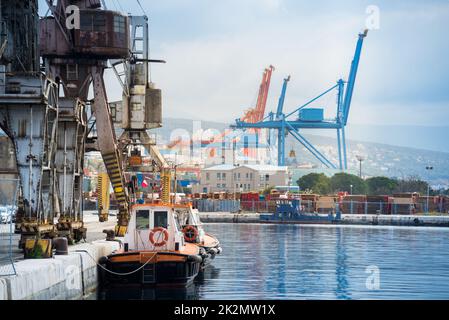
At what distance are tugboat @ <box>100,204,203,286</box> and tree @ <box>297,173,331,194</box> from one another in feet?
A: 489

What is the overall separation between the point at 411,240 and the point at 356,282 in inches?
1497

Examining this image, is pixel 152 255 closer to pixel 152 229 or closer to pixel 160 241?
pixel 160 241

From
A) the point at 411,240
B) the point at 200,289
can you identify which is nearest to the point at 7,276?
the point at 200,289

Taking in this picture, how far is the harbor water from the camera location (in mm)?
33188

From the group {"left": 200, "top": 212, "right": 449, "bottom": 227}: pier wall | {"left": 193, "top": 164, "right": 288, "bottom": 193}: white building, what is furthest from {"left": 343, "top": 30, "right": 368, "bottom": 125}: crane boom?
{"left": 200, "top": 212, "right": 449, "bottom": 227}: pier wall

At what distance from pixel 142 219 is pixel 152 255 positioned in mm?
2113

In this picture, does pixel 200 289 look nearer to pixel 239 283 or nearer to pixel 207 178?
pixel 239 283

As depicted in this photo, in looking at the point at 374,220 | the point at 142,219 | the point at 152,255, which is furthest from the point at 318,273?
the point at 374,220

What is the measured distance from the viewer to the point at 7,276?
22.8 metres

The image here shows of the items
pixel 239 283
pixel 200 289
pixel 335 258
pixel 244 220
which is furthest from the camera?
pixel 244 220

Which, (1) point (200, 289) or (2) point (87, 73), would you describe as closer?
(1) point (200, 289)

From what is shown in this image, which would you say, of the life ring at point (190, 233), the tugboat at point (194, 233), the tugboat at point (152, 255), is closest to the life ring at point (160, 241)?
the tugboat at point (152, 255)

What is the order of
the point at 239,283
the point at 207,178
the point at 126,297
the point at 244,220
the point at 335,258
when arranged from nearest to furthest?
the point at 126,297 → the point at 239,283 → the point at 335,258 → the point at 244,220 → the point at 207,178

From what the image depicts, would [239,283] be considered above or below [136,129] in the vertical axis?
below
